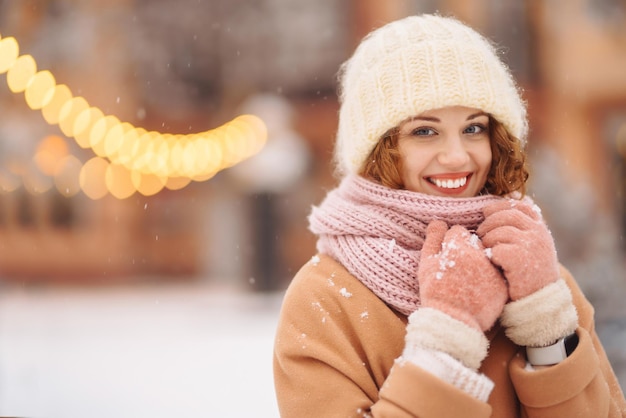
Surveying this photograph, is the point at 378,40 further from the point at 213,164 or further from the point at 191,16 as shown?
the point at 191,16

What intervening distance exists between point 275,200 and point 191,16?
6205mm

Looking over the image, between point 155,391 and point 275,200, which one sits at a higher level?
point 275,200

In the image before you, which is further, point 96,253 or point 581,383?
point 96,253

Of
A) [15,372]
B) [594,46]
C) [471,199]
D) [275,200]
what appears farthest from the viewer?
[594,46]

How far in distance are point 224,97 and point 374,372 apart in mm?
14653

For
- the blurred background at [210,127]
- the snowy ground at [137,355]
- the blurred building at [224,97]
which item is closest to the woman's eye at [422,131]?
the snowy ground at [137,355]

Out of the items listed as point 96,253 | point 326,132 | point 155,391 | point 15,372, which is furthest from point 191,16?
point 155,391

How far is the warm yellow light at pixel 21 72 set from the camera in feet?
13.9

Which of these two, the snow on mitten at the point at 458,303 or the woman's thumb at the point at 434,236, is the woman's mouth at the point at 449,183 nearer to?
the woman's thumb at the point at 434,236

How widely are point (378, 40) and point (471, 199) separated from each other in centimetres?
51

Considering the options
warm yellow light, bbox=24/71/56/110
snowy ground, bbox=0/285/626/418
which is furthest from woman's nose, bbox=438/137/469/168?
warm yellow light, bbox=24/71/56/110

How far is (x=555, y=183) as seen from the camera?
6359 mm

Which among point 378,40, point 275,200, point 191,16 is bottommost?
point 275,200

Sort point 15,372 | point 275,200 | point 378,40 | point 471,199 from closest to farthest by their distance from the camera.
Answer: point 471,199
point 378,40
point 15,372
point 275,200
